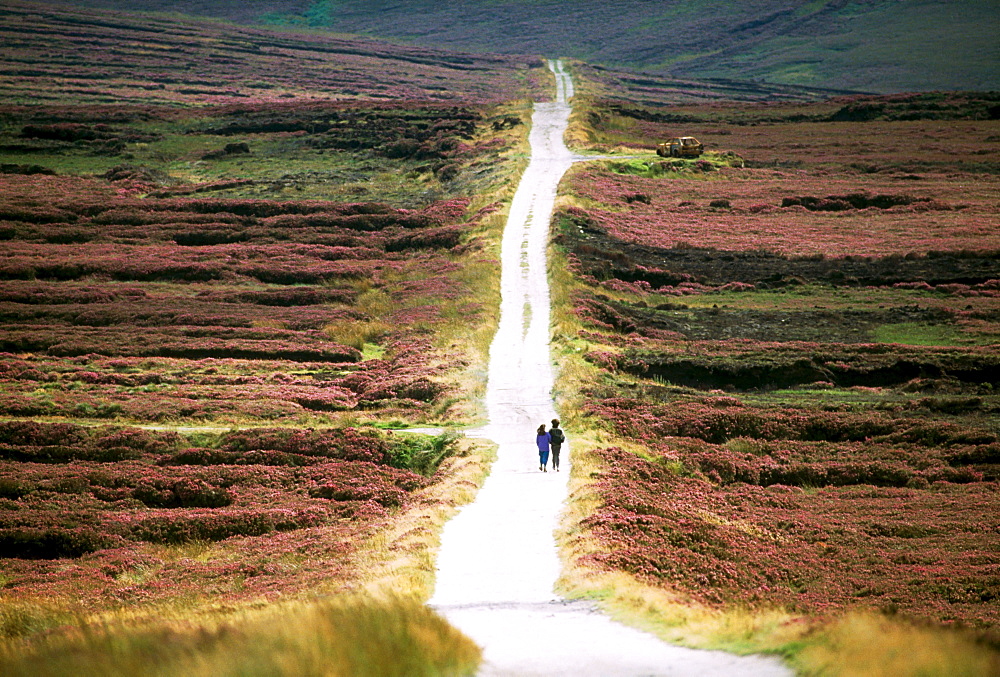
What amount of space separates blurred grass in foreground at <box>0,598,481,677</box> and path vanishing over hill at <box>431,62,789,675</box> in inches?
36.8

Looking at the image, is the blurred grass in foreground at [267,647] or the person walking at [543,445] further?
the person walking at [543,445]

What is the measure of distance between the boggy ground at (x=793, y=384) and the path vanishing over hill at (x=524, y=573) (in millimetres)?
1416

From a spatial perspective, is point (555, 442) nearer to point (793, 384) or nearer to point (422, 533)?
point (422, 533)

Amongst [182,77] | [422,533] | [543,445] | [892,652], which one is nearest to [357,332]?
[543,445]

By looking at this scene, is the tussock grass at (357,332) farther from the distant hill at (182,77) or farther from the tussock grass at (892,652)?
the distant hill at (182,77)

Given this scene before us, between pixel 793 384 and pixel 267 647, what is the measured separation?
1129 inches

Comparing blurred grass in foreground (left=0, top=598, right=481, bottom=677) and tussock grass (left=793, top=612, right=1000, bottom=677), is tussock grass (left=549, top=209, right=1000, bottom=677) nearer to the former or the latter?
tussock grass (left=793, top=612, right=1000, bottom=677)

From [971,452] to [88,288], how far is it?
46373mm

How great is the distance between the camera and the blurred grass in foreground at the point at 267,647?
10.2 meters

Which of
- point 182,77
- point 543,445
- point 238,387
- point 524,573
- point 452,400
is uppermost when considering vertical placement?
point 182,77

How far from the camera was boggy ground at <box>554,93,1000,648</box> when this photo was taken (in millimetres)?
18594

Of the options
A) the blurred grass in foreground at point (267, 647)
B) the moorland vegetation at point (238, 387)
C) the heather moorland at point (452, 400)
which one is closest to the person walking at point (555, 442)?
the heather moorland at point (452, 400)

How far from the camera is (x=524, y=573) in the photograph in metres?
17.2

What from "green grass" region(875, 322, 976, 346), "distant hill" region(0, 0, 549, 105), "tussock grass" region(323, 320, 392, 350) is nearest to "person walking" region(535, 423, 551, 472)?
"tussock grass" region(323, 320, 392, 350)
